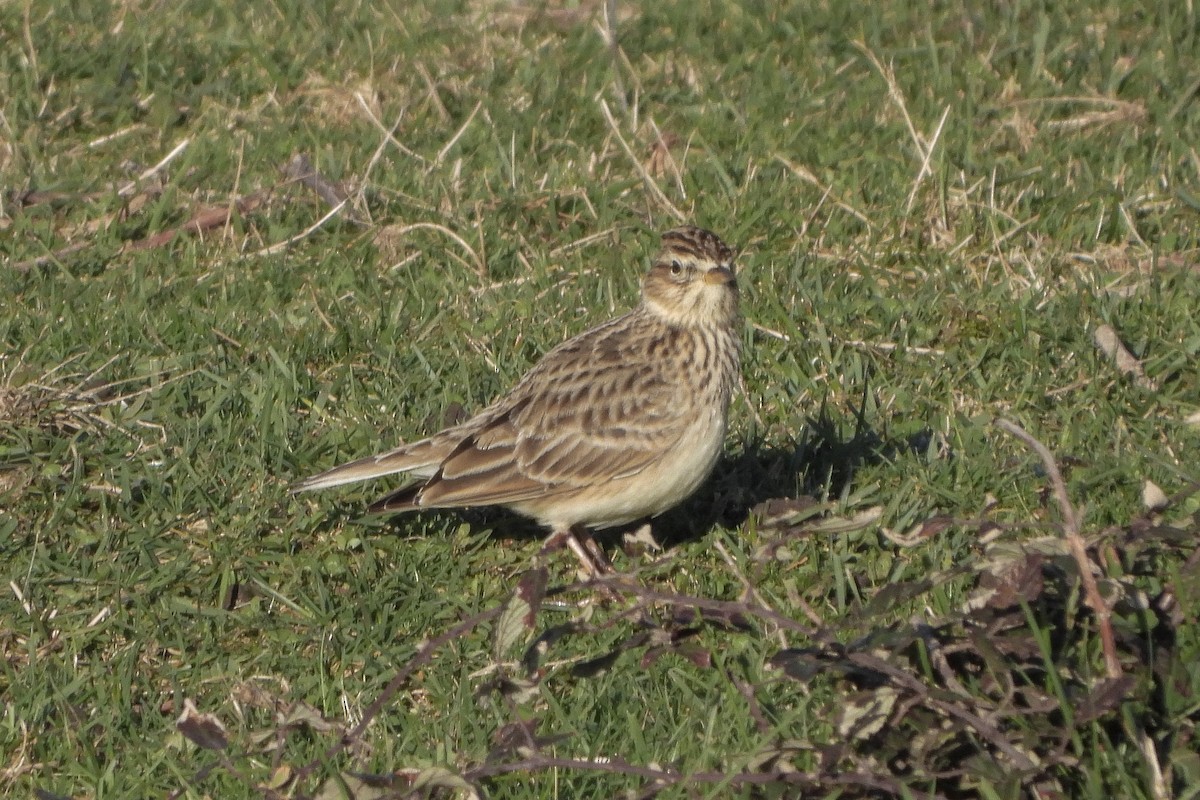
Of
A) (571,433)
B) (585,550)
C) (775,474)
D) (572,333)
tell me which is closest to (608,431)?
(571,433)

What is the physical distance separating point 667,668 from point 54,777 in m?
1.95

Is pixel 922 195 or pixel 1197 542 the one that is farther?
pixel 922 195

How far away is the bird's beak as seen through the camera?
21.1ft

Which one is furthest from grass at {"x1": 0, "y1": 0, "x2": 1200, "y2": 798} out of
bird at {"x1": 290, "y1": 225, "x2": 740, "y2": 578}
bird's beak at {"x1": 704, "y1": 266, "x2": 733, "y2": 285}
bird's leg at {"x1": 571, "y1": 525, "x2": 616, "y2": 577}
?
bird's beak at {"x1": 704, "y1": 266, "x2": 733, "y2": 285}

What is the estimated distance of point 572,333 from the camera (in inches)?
307

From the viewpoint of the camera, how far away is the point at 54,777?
5.27 meters

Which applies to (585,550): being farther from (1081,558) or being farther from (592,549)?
(1081,558)

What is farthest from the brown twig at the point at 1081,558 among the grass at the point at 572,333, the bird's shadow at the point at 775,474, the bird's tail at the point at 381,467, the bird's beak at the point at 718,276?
the bird's tail at the point at 381,467

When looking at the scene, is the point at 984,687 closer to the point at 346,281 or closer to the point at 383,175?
the point at 346,281

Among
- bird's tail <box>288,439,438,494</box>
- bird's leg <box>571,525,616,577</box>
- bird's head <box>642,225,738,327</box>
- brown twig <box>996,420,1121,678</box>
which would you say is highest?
brown twig <box>996,420,1121,678</box>

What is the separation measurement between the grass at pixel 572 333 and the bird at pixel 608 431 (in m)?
0.27

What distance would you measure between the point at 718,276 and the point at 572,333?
4.84 feet

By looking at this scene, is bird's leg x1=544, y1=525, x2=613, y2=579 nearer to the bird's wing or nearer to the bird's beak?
the bird's wing

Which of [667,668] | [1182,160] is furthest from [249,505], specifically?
[1182,160]
